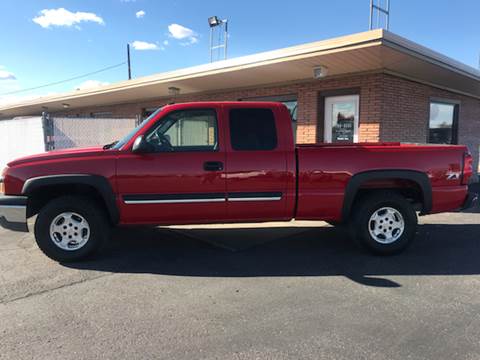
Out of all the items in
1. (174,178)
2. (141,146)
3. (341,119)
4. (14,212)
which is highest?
(341,119)

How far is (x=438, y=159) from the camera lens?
524 cm

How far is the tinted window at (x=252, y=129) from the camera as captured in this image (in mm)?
5039

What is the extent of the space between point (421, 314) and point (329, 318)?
856mm

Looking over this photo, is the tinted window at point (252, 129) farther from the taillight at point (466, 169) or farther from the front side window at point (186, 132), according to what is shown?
the taillight at point (466, 169)

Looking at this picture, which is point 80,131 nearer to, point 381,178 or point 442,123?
point 381,178

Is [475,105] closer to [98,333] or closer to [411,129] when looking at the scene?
[411,129]

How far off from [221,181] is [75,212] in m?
1.83

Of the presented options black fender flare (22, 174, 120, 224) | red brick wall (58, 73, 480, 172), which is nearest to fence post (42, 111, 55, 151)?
black fender flare (22, 174, 120, 224)

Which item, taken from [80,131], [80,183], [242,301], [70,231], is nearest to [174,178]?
[80,183]

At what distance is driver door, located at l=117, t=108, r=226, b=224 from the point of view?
4.81 metres

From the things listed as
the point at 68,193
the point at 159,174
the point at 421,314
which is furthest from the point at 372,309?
the point at 68,193

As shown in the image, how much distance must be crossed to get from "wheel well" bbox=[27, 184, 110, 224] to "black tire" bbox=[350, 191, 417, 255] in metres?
3.28

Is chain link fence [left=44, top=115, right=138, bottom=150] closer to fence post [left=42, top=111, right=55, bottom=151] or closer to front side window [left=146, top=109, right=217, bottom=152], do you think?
fence post [left=42, top=111, right=55, bottom=151]

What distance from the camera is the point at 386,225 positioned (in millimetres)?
5281
